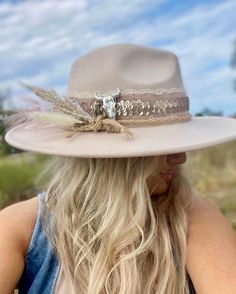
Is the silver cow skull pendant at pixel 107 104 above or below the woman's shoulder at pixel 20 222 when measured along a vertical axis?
above

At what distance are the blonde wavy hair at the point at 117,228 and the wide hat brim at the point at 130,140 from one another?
0.05 metres

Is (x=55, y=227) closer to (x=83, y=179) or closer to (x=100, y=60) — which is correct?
(x=83, y=179)

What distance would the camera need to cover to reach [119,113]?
1.38 m

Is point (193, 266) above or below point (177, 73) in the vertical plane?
below

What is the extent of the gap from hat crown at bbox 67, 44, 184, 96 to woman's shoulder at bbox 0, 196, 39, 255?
0.23 meters

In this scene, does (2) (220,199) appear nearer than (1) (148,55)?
No

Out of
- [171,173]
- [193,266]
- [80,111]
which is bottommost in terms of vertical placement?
[193,266]

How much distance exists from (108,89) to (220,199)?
3.32 metres

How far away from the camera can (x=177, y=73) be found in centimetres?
145

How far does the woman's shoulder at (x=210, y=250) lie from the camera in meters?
1.37

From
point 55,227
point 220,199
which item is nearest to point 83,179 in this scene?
point 55,227

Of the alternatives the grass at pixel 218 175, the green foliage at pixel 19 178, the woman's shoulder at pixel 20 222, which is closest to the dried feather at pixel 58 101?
the woman's shoulder at pixel 20 222

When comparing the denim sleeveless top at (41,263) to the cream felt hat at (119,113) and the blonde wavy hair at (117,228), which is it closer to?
the blonde wavy hair at (117,228)

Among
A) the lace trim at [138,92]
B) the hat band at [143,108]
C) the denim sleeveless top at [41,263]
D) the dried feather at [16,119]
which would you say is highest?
the lace trim at [138,92]
